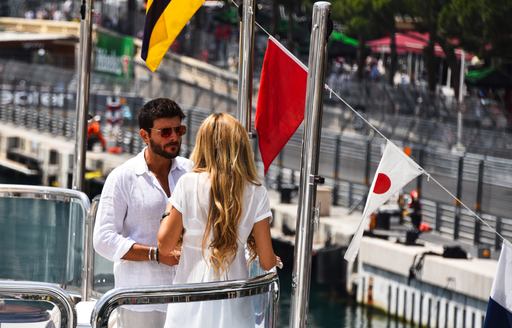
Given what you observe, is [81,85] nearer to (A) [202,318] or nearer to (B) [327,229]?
(A) [202,318]

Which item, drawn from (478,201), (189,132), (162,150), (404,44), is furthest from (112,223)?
(404,44)

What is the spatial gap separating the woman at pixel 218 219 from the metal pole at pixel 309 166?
55cm

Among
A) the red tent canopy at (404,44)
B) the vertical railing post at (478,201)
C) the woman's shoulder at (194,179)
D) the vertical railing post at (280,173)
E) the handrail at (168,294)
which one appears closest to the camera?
the handrail at (168,294)

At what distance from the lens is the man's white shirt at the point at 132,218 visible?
6539mm

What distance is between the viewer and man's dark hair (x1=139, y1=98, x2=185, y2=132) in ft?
21.5

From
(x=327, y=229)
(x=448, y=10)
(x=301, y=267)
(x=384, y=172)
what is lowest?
(x=327, y=229)

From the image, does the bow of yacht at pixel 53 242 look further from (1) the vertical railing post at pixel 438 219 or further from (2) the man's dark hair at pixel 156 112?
(1) the vertical railing post at pixel 438 219

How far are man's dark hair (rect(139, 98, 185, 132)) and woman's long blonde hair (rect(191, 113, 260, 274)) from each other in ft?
2.17

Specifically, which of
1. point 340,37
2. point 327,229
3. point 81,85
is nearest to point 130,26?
point 340,37

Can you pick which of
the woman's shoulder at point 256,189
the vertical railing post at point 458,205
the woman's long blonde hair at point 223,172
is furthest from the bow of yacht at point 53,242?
the vertical railing post at point 458,205

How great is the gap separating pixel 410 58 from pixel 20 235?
46.5m

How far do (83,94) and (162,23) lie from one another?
997mm

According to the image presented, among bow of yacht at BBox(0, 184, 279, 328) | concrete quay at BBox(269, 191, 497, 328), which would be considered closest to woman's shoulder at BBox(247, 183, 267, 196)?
bow of yacht at BBox(0, 184, 279, 328)

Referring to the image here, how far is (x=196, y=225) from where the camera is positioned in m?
5.94
